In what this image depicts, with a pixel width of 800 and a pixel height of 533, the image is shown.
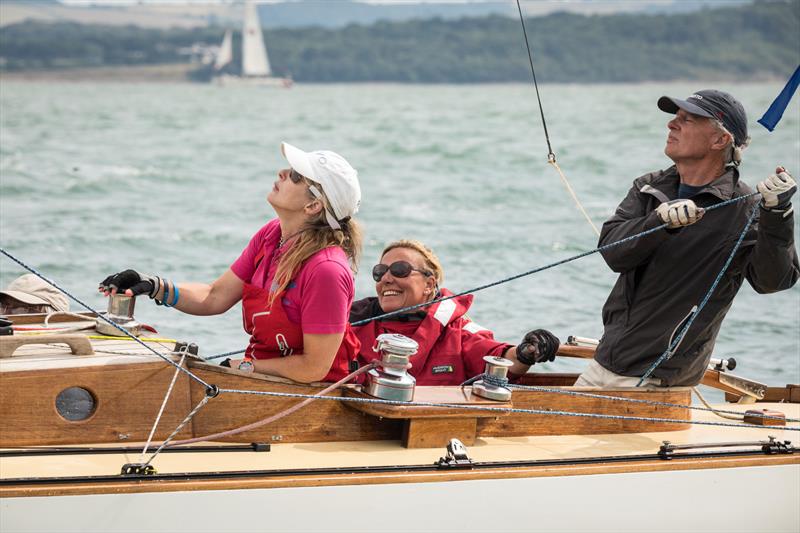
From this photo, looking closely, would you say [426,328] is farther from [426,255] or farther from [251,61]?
[251,61]

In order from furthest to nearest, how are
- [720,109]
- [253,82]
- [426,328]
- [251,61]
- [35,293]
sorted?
[251,61]
[253,82]
[35,293]
[426,328]
[720,109]

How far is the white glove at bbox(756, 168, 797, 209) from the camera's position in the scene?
4.03 m

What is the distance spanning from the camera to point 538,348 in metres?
4.42

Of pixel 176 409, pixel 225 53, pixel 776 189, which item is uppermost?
pixel 225 53

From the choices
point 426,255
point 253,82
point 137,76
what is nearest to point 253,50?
point 253,82

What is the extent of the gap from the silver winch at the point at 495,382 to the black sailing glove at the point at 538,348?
27 centimetres

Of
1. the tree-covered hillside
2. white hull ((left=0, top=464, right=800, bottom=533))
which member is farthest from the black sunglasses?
the tree-covered hillside

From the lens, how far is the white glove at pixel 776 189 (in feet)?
13.2

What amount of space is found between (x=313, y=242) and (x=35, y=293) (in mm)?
1577

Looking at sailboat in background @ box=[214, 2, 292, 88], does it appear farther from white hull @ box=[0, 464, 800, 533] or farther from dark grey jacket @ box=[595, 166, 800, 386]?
white hull @ box=[0, 464, 800, 533]

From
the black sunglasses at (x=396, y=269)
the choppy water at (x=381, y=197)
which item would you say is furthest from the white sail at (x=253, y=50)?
the black sunglasses at (x=396, y=269)

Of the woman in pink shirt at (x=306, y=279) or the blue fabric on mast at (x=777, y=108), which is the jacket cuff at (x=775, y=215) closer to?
the blue fabric on mast at (x=777, y=108)

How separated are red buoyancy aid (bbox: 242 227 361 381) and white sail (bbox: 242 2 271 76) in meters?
84.7

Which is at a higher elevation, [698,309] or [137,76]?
[137,76]
